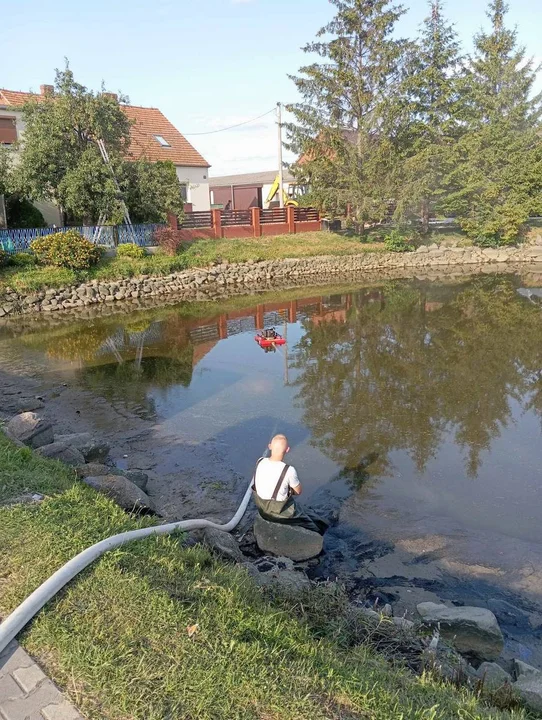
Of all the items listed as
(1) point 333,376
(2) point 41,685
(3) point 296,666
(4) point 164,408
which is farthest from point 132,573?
(1) point 333,376

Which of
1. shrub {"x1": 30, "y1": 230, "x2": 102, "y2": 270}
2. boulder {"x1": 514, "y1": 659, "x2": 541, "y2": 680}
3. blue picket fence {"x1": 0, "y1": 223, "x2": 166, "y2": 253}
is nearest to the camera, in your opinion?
boulder {"x1": 514, "y1": 659, "x2": 541, "y2": 680}

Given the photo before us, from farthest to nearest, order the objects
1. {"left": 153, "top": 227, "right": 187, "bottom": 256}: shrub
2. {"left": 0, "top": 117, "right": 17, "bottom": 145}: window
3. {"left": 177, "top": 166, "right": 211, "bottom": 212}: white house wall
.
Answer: {"left": 177, "top": 166, "right": 211, "bottom": 212}: white house wall → {"left": 0, "top": 117, "right": 17, "bottom": 145}: window → {"left": 153, "top": 227, "right": 187, "bottom": 256}: shrub

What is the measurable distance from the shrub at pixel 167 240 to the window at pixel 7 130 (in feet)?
30.3

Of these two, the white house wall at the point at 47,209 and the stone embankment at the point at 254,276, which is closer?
the stone embankment at the point at 254,276

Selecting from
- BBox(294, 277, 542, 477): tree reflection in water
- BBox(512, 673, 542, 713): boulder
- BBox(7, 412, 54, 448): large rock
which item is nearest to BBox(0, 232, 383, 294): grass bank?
BBox(294, 277, 542, 477): tree reflection in water

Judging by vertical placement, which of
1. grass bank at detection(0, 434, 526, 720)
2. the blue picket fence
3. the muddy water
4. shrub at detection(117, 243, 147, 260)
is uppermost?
the blue picket fence

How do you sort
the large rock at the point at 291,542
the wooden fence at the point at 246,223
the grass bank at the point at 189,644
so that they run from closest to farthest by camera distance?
the grass bank at the point at 189,644
the large rock at the point at 291,542
the wooden fence at the point at 246,223

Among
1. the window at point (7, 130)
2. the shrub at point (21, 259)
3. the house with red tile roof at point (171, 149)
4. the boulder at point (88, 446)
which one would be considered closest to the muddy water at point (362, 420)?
the boulder at point (88, 446)

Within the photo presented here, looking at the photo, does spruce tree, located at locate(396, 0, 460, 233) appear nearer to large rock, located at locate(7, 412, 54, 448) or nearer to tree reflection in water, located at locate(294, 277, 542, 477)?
tree reflection in water, located at locate(294, 277, 542, 477)

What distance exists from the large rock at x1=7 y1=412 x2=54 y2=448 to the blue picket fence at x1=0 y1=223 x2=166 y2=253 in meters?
17.0

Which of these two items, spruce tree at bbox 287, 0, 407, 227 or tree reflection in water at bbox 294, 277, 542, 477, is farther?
spruce tree at bbox 287, 0, 407, 227

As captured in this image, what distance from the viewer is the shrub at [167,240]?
2652 cm

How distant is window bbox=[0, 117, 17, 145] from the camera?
28625 mm

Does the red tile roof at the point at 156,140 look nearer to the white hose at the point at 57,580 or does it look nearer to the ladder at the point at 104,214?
the ladder at the point at 104,214
